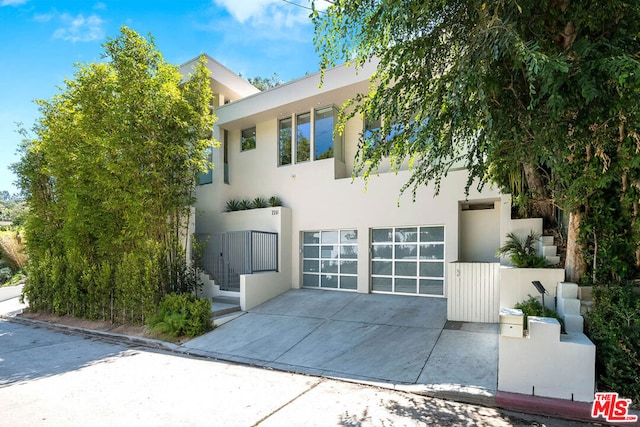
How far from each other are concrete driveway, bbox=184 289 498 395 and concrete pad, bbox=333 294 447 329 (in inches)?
0.8

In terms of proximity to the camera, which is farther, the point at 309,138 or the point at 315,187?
the point at 309,138

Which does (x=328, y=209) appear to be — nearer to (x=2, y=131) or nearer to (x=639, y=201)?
(x=639, y=201)

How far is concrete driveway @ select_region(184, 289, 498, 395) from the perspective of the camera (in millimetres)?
5262

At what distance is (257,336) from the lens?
7574 mm

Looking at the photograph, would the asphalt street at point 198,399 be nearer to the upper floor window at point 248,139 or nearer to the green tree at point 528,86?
the green tree at point 528,86

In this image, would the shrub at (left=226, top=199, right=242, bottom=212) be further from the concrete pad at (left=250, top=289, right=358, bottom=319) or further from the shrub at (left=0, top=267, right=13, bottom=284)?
the shrub at (left=0, top=267, right=13, bottom=284)

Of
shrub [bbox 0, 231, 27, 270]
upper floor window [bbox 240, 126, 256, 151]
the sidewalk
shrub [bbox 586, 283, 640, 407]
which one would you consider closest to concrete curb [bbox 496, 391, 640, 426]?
the sidewalk

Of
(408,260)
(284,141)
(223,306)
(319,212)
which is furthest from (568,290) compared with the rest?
(284,141)

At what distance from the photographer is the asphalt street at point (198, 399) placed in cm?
392

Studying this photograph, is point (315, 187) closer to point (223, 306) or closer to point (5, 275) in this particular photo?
point (223, 306)

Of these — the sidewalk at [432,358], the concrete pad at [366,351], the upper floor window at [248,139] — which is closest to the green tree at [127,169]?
the sidewalk at [432,358]

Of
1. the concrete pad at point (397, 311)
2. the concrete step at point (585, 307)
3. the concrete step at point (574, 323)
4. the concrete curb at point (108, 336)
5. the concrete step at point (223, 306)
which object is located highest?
the concrete step at point (585, 307)

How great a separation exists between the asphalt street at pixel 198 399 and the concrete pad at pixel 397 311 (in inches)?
109

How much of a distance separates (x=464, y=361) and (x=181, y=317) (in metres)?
6.06
